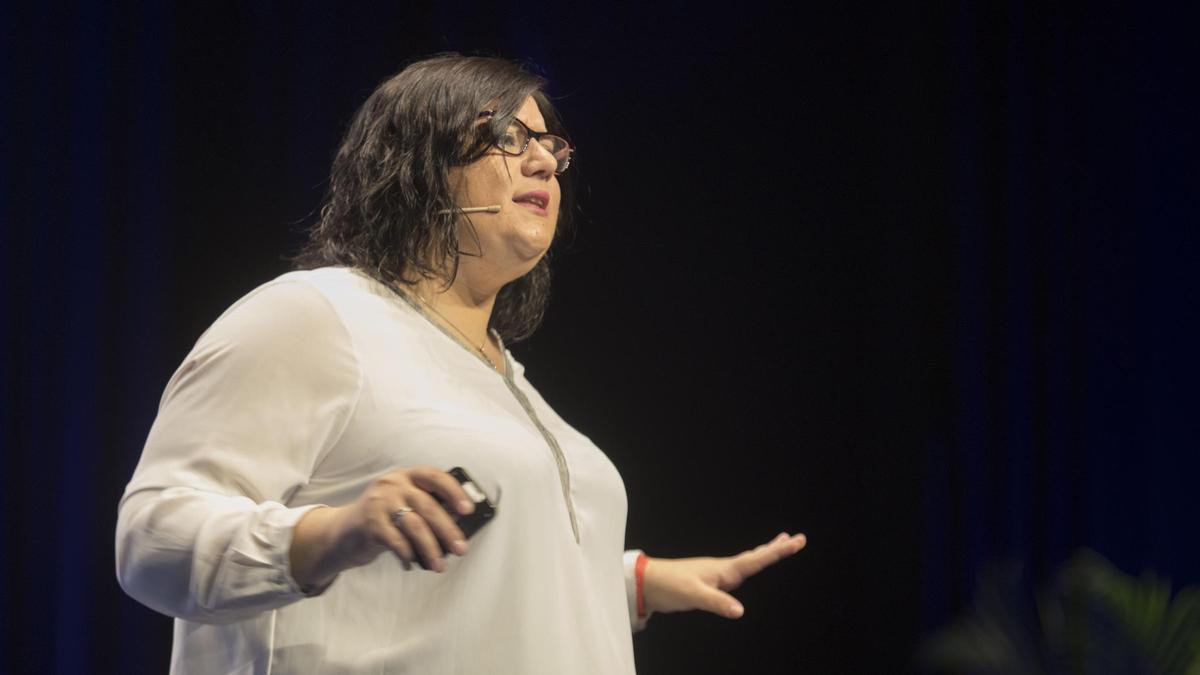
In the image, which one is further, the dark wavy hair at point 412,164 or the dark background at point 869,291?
the dark background at point 869,291

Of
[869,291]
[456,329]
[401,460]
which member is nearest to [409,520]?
[401,460]

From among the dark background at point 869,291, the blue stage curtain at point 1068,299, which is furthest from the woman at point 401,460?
the blue stage curtain at point 1068,299

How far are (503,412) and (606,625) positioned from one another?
0.28m

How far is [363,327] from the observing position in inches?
51.1

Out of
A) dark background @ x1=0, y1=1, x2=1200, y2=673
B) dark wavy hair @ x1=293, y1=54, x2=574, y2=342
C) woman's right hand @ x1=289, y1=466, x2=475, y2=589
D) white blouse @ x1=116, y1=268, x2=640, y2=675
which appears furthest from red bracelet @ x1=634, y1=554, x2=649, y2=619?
dark background @ x1=0, y1=1, x2=1200, y2=673

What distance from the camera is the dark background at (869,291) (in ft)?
9.21

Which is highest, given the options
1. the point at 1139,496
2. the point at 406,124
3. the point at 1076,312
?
the point at 406,124

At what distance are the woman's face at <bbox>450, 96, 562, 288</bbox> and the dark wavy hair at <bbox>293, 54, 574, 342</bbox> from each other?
1 cm

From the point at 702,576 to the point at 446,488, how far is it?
77 centimetres

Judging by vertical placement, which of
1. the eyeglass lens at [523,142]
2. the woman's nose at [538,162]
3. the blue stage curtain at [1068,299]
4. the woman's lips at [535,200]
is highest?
the eyeglass lens at [523,142]

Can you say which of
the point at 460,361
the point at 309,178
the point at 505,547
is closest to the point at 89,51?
the point at 309,178

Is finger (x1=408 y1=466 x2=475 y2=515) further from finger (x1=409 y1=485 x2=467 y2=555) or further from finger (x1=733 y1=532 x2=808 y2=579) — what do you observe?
finger (x1=733 y1=532 x2=808 y2=579)

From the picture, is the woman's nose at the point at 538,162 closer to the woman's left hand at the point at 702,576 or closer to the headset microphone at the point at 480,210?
the headset microphone at the point at 480,210

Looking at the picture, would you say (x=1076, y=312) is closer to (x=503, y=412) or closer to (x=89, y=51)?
(x=503, y=412)
